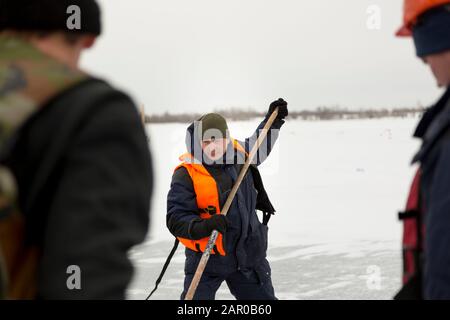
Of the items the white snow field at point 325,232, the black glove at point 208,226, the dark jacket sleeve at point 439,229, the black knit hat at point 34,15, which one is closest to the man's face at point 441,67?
the dark jacket sleeve at point 439,229

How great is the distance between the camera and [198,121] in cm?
399

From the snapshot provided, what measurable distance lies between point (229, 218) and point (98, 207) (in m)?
2.94

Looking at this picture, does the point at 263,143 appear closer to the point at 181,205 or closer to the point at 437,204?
the point at 181,205

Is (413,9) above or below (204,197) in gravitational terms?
above

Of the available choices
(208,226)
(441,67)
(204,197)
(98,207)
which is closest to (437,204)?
(441,67)

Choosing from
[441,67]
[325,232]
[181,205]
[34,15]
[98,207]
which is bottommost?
[325,232]

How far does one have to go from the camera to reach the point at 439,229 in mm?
1341

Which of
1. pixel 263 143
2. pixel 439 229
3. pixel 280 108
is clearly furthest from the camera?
pixel 280 108

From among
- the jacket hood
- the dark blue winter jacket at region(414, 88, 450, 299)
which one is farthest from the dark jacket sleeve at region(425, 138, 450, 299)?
the jacket hood

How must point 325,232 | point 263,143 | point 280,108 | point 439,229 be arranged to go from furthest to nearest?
point 325,232
point 280,108
point 263,143
point 439,229

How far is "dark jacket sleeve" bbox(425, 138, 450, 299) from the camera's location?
1.33m

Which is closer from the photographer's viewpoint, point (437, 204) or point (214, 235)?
point (437, 204)
